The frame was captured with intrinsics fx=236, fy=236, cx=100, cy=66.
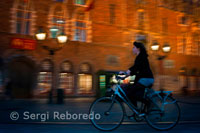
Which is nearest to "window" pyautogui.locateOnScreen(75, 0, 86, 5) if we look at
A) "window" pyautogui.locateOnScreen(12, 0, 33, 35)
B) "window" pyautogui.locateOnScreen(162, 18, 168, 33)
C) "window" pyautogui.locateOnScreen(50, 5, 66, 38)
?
"window" pyautogui.locateOnScreen(50, 5, 66, 38)

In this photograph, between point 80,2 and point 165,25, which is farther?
point 165,25

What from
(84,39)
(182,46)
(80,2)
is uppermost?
(80,2)

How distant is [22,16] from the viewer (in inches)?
738

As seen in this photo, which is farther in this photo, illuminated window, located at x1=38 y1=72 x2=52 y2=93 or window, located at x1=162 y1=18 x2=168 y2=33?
window, located at x1=162 y1=18 x2=168 y2=33

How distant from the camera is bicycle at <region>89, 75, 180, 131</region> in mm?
4715

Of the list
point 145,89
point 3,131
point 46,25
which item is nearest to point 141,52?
point 145,89

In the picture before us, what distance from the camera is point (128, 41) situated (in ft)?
78.8

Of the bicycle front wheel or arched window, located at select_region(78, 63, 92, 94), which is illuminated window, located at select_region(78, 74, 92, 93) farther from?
the bicycle front wheel

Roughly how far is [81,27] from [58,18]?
227 cm

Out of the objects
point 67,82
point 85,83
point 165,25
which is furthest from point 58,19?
point 165,25

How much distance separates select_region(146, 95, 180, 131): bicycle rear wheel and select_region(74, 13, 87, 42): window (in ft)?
55.6

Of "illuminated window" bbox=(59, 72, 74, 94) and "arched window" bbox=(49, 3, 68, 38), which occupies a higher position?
"arched window" bbox=(49, 3, 68, 38)

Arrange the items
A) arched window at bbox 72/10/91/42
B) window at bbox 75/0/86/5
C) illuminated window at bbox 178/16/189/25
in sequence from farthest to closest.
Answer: illuminated window at bbox 178/16/189/25
window at bbox 75/0/86/5
arched window at bbox 72/10/91/42

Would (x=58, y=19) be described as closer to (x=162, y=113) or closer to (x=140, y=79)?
(x=140, y=79)
